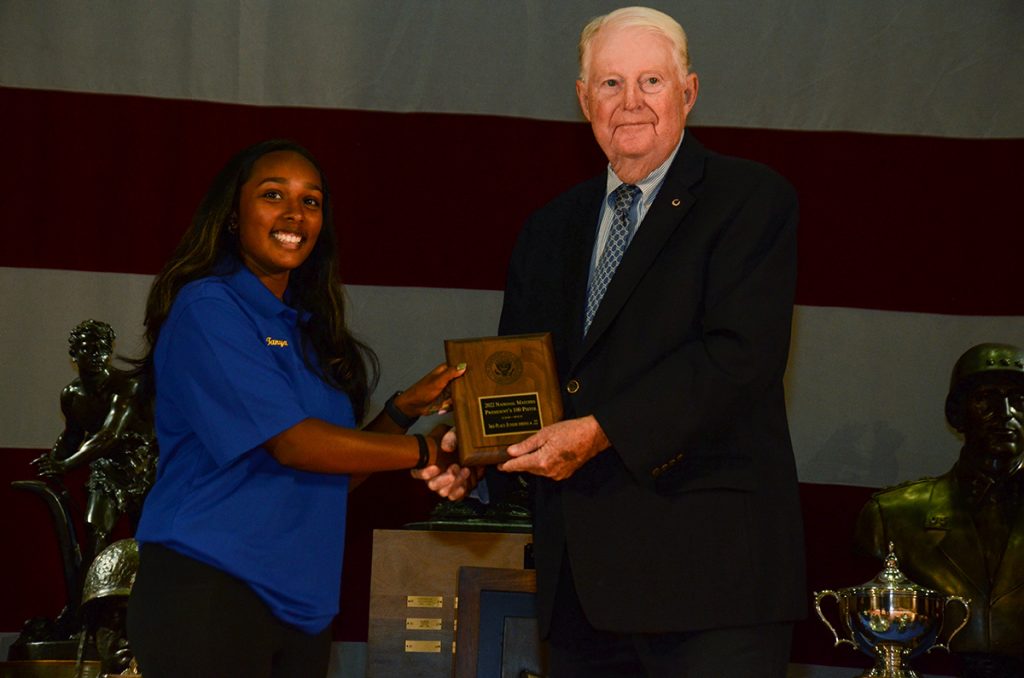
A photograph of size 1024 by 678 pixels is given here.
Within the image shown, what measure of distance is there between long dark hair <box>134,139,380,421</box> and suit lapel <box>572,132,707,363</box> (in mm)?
530

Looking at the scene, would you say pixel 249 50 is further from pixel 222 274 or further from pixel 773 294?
pixel 773 294

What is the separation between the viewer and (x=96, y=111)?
398cm

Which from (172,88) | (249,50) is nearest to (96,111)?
(172,88)

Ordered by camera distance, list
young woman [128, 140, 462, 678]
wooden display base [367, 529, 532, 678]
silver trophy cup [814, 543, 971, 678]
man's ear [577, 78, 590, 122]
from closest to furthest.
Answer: young woman [128, 140, 462, 678] < man's ear [577, 78, 590, 122] < silver trophy cup [814, 543, 971, 678] < wooden display base [367, 529, 532, 678]

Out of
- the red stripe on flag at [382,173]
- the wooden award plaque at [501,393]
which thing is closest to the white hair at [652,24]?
the wooden award plaque at [501,393]

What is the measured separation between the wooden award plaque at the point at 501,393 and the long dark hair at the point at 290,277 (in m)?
0.24

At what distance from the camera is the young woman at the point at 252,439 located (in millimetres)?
1810

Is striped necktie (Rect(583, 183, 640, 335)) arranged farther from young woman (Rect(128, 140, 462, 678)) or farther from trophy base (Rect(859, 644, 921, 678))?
trophy base (Rect(859, 644, 921, 678))

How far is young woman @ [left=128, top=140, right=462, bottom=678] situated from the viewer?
1.81 m

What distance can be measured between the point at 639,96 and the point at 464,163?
2.16 meters

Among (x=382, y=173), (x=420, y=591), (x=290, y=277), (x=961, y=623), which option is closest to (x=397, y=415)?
(x=290, y=277)

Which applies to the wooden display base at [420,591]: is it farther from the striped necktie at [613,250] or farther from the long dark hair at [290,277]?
the striped necktie at [613,250]

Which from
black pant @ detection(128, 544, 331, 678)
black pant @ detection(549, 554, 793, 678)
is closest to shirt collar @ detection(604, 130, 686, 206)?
black pant @ detection(549, 554, 793, 678)

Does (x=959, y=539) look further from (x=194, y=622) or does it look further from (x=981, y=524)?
→ (x=194, y=622)
